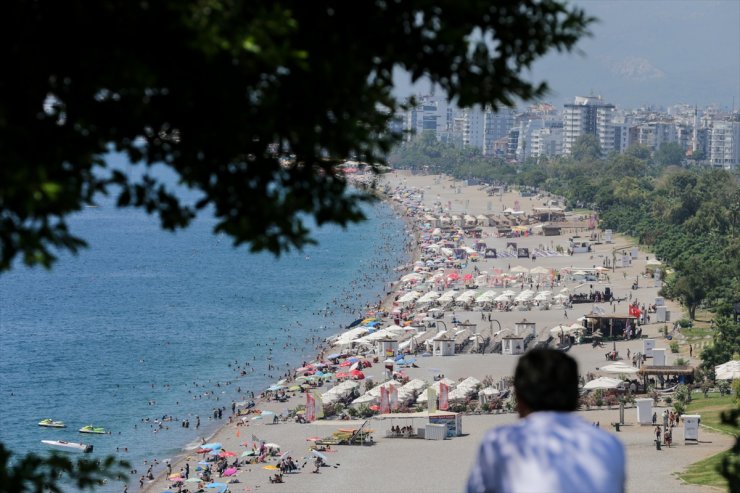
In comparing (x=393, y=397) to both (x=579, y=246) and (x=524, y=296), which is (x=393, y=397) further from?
(x=579, y=246)

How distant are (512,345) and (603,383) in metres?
12.3

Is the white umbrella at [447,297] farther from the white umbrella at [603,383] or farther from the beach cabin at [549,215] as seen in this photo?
the beach cabin at [549,215]

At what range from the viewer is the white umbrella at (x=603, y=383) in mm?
38656

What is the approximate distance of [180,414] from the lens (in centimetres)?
4488

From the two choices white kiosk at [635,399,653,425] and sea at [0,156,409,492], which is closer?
white kiosk at [635,399,653,425]

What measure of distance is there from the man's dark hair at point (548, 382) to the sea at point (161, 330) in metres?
15.2

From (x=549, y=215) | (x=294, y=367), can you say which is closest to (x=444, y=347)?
(x=294, y=367)

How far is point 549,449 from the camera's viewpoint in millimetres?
3803

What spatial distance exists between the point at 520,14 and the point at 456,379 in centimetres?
3952

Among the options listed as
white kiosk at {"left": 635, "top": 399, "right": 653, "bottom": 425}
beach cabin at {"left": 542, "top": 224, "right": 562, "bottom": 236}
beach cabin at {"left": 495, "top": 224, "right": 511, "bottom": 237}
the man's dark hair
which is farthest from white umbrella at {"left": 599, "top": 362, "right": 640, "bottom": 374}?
beach cabin at {"left": 495, "top": 224, "right": 511, "bottom": 237}

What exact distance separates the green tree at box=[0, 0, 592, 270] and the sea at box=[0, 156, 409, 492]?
44.5ft

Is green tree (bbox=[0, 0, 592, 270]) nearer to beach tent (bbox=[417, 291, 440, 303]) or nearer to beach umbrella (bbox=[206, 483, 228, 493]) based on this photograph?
beach umbrella (bbox=[206, 483, 228, 493])

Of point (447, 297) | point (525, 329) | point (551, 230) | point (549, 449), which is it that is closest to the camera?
point (549, 449)

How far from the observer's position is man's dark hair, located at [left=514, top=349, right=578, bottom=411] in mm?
3965
